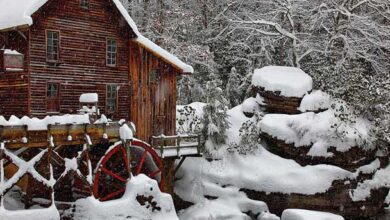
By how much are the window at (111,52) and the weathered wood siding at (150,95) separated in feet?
2.60

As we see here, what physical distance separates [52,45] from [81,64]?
1.41 m

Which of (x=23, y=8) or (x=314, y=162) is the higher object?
(x=23, y=8)

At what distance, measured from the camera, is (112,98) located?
65.7ft

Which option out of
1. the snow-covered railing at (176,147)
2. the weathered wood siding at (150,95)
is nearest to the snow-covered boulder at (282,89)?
the snow-covered railing at (176,147)

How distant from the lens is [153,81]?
68.7ft

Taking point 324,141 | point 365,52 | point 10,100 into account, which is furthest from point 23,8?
point 365,52

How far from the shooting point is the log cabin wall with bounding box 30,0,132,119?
17.6m

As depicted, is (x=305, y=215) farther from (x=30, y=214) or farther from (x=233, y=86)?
(x=233, y=86)

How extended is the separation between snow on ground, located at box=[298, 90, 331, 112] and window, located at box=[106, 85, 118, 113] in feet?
27.6

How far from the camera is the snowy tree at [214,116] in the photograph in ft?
67.5

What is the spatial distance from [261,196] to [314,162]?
2786 millimetres

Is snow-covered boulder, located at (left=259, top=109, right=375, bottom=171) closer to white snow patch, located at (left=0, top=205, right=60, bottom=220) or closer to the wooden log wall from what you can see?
the wooden log wall

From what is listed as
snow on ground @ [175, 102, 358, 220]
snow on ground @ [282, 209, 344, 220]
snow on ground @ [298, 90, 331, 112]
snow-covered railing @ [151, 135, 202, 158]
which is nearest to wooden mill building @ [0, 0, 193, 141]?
snow-covered railing @ [151, 135, 202, 158]

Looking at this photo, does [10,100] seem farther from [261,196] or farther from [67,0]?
[261,196]
